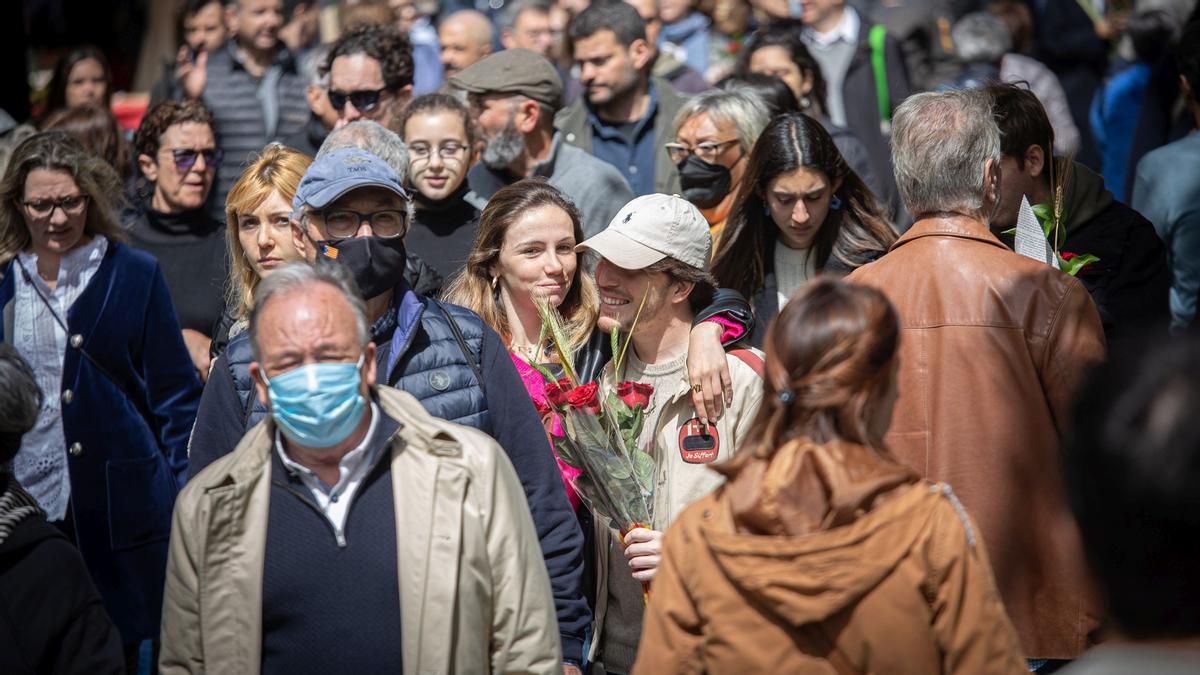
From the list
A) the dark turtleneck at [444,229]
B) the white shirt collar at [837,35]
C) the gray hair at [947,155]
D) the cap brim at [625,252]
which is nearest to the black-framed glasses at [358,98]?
the dark turtleneck at [444,229]

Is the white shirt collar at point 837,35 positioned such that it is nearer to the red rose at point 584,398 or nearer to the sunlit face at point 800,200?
the sunlit face at point 800,200

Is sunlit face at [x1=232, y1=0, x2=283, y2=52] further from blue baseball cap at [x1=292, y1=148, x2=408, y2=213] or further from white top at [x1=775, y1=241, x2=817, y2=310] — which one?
blue baseball cap at [x1=292, y1=148, x2=408, y2=213]

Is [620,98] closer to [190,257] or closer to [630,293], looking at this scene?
[190,257]

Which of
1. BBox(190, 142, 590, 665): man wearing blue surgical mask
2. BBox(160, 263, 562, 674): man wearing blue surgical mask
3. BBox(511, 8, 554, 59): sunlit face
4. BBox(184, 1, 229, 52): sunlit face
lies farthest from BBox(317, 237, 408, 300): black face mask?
BBox(184, 1, 229, 52): sunlit face

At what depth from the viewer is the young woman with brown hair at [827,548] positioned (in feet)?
9.47

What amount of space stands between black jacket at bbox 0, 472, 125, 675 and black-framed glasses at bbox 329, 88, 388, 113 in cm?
430

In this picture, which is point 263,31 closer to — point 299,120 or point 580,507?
point 299,120

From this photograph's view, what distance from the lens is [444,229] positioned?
267 inches

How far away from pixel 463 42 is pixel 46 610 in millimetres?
7318

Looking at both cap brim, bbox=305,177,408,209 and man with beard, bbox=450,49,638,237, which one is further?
man with beard, bbox=450,49,638,237

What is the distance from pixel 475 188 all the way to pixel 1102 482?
5.18 metres

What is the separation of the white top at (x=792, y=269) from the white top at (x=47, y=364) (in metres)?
2.93

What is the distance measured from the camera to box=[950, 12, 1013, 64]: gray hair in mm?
9805

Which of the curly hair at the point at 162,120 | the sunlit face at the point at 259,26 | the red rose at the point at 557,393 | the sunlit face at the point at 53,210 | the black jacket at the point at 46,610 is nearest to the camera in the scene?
the black jacket at the point at 46,610
